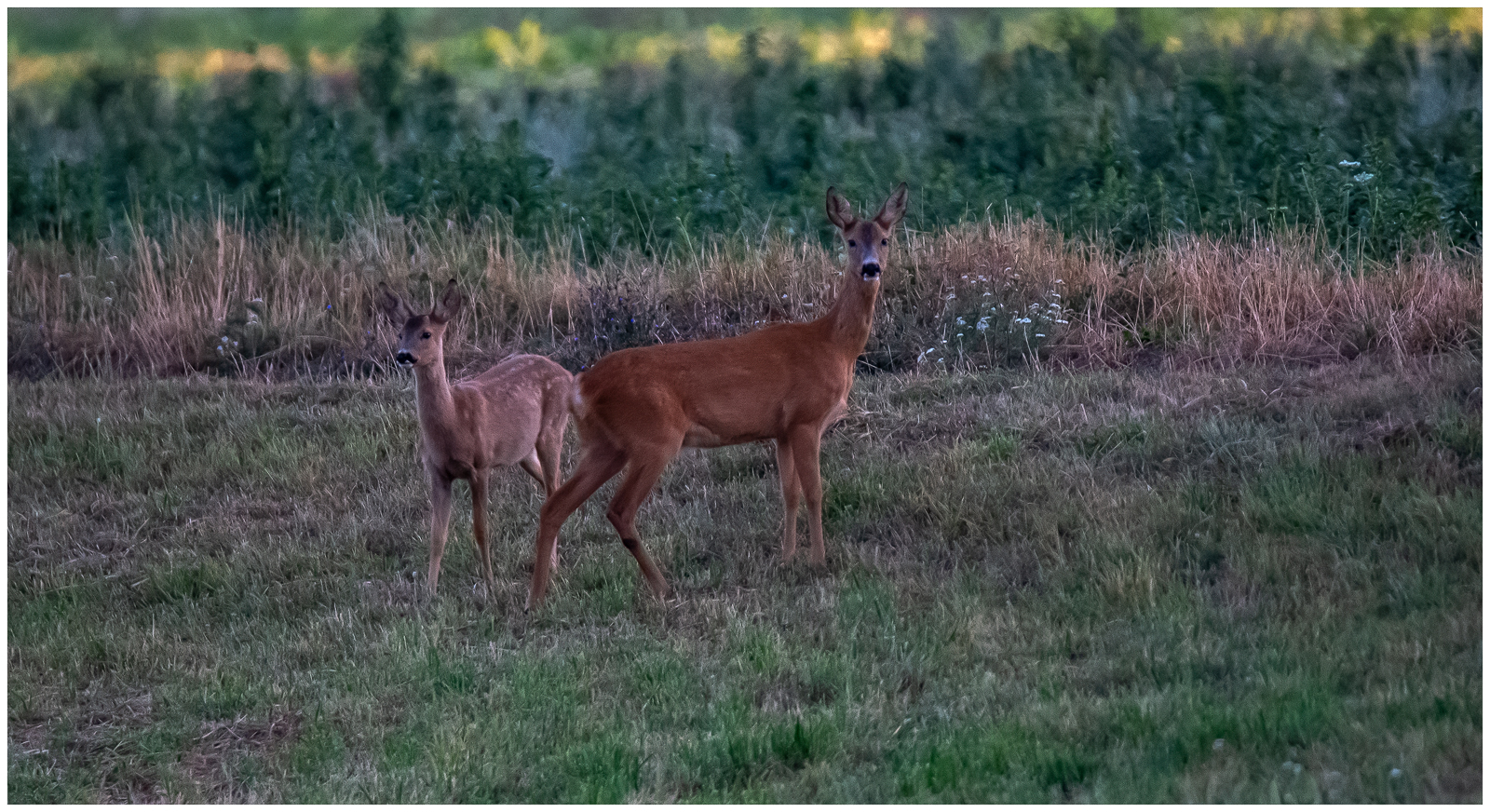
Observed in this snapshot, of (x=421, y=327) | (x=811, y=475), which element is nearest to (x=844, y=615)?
(x=811, y=475)

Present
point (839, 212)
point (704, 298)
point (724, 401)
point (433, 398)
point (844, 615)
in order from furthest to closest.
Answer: point (704, 298) < point (839, 212) < point (433, 398) < point (724, 401) < point (844, 615)

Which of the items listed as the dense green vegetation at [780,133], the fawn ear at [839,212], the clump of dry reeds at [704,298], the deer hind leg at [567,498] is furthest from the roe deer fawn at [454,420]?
the dense green vegetation at [780,133]

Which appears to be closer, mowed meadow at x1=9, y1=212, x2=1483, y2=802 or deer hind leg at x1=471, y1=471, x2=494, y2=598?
mowed meadow at x1=9, y1=212, x2=1483, y2=802

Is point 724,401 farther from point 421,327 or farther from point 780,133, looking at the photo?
point 780,133

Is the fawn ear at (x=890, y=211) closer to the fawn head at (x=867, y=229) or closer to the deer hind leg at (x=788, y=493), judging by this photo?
the fawn head at (x=867, y=229)

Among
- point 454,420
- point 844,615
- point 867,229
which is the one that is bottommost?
point 844,615

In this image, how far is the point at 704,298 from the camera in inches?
454

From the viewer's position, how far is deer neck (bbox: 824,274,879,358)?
7266 millimetres

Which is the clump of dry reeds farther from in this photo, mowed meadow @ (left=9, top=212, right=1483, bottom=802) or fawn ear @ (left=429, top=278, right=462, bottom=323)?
fawn ear @ (left=429, top=278, right=462, bottom=323)

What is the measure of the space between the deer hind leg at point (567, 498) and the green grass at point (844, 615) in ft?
0.41

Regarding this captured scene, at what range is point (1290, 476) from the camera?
23.7 feet

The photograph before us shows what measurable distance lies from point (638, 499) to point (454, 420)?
100cm

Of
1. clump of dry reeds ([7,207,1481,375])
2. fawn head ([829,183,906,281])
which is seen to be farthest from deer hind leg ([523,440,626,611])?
clump of dry reeds ([7,207,1481,375])

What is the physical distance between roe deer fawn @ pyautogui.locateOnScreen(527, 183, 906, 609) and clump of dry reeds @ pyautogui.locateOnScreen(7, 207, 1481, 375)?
3.17 meters
